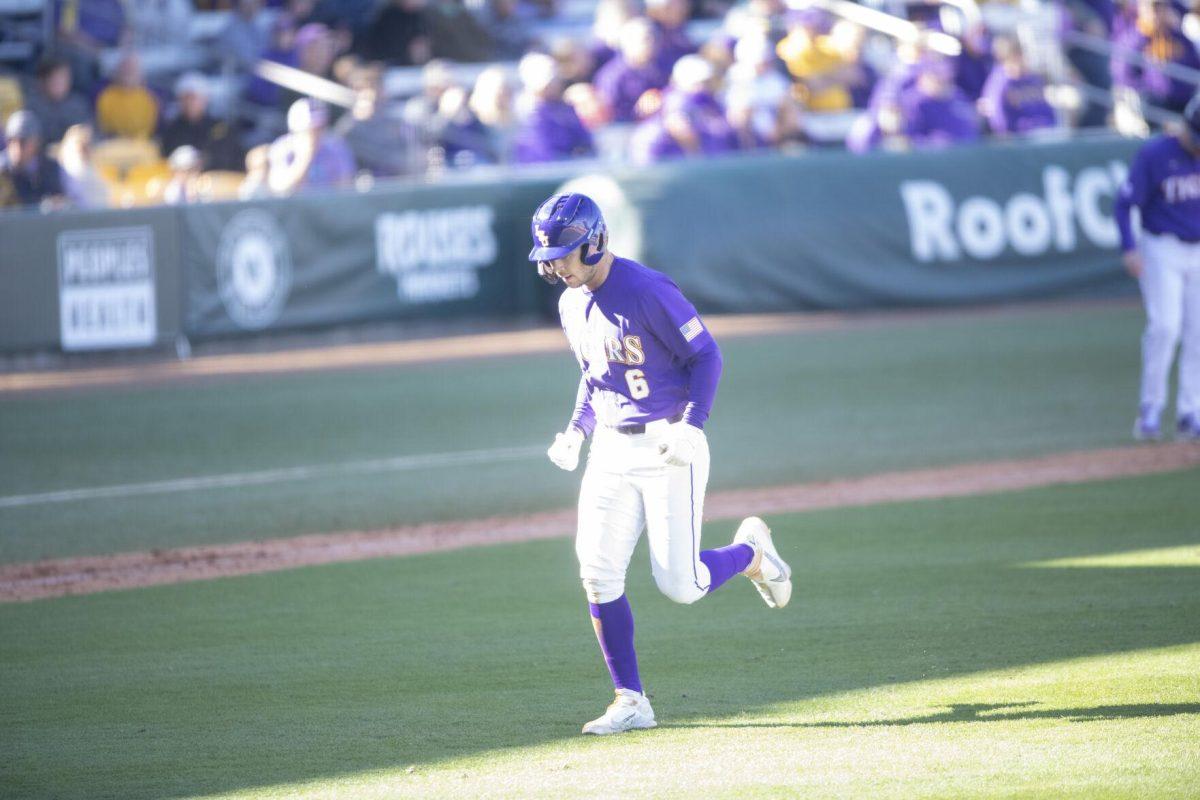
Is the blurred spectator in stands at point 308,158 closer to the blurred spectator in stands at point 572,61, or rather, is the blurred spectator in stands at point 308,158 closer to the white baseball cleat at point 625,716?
the blurred spectator in stands at point 572,61

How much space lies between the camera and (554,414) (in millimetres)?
13898

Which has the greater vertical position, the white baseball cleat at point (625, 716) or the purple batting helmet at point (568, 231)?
the purple batting helmet at point (568, 231)

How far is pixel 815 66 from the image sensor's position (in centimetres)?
2220

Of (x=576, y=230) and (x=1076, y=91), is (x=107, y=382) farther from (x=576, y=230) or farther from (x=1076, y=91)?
(x=1076, y=91)

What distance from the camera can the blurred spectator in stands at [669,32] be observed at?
72.7ft

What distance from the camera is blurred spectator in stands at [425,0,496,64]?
23.6 metres

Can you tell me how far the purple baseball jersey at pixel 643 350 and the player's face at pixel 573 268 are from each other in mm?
120

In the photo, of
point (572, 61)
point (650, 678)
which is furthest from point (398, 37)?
point (650, 678)

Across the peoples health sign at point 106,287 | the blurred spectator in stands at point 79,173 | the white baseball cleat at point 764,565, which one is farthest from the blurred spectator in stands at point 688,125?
the white baseball cleat at point 764,565

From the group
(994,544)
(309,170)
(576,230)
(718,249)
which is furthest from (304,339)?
(576,230)

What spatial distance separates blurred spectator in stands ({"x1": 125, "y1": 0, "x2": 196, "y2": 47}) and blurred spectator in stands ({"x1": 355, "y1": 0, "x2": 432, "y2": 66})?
8.08 ft

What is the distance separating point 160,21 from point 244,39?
1635mm

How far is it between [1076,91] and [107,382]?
47.0 feet

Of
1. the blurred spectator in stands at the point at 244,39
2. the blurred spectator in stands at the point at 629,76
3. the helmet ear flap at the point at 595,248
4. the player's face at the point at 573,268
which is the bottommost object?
the player's face at the point at 573,268
